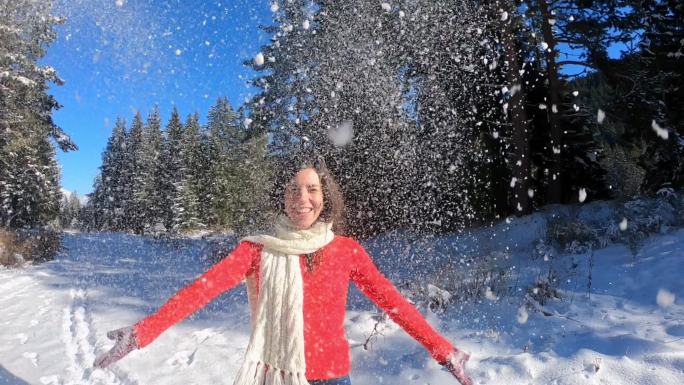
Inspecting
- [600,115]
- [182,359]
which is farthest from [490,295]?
[600,115]

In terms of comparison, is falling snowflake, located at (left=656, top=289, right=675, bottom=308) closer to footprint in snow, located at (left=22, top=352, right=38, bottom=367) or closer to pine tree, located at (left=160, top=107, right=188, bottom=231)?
footprint in snow, located at (left=22, top=352, right=38, bottom=367)

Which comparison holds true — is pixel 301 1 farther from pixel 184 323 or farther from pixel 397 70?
pixel 184 323

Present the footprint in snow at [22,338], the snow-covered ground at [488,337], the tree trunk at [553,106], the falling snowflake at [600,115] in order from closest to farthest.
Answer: the snow-covered ground at [488,337], the footprint in snow at [22,338], the falling snowflake at [600,115], the tree trunk at [553,106]

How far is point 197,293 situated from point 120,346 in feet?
1.13

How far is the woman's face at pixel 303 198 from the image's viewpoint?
84.9 inches

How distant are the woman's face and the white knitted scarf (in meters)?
0.06

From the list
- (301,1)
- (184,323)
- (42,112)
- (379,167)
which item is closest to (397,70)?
(379,167)

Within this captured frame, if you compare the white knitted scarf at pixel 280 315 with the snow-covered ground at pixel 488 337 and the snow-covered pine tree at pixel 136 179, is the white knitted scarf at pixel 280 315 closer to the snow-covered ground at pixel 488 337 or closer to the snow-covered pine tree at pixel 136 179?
the snow-covered ground at pixel 488 337

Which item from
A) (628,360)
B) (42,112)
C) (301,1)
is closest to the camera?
(628,360)

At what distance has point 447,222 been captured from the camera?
41.9ft

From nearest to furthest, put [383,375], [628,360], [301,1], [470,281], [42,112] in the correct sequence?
1. [628,360]
2. [383,375]
3. [470,281]
4. [301,1]
5. [42,112]

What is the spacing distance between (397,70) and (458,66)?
1.66 meters

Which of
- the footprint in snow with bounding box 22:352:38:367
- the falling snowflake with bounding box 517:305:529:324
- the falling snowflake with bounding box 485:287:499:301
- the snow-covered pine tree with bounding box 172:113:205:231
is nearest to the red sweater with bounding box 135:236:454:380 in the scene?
the falling snowflake with bounding box 517:305:529:324

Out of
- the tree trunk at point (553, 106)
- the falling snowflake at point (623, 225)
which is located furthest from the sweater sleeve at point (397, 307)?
the tree trunk at point (553, 106)
